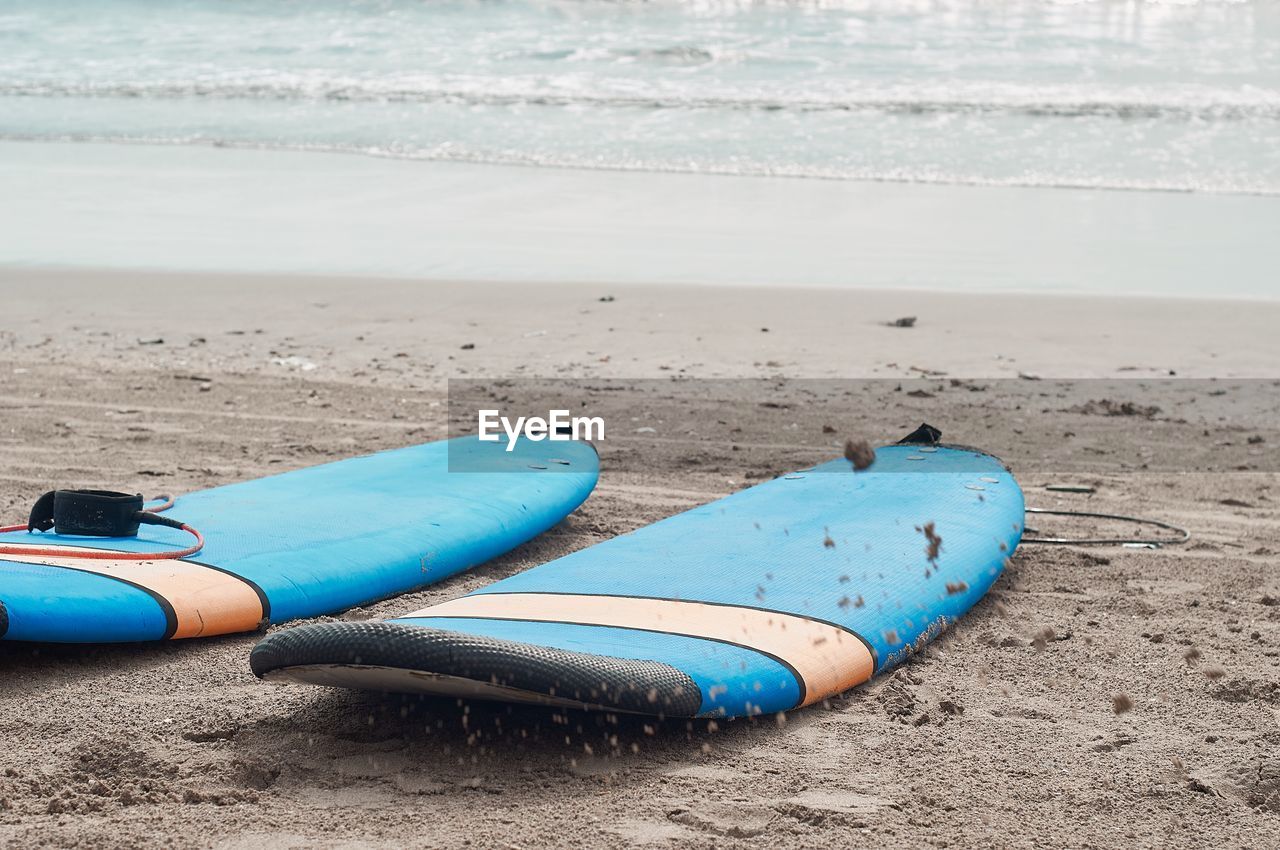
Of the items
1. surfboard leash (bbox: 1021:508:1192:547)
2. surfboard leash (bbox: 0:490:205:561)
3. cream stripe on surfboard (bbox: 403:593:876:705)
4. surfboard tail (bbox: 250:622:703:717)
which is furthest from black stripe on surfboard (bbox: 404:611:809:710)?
surfboard leash (bbox: 1021:508:1192:547)

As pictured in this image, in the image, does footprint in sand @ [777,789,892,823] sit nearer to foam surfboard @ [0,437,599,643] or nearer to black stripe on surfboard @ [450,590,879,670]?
black stripe on surfboard @ [450,590,879,670]

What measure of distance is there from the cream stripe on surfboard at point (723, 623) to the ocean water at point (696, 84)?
8.01 meters

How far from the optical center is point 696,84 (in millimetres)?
15352

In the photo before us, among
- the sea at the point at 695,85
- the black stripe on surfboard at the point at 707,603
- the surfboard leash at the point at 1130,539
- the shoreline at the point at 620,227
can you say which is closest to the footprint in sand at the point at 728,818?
the black stripe on surfboard at the point at 707,603

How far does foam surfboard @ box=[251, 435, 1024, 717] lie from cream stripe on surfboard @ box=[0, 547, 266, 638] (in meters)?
0.47

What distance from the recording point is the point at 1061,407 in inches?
212

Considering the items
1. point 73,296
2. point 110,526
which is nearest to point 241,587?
point 110,526

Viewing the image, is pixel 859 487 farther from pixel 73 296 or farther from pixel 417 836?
pixel 73 296

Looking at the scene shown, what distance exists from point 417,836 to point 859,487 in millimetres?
2121

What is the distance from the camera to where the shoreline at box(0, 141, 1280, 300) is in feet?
24.3

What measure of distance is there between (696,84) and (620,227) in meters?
7.34

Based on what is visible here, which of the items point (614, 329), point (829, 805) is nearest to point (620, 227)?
point (614, 329)

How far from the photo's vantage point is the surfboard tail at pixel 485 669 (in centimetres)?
236

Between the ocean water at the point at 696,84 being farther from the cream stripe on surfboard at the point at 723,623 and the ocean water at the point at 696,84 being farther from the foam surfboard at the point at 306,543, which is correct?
the cream stripe on surfboard at the point at 723,623
